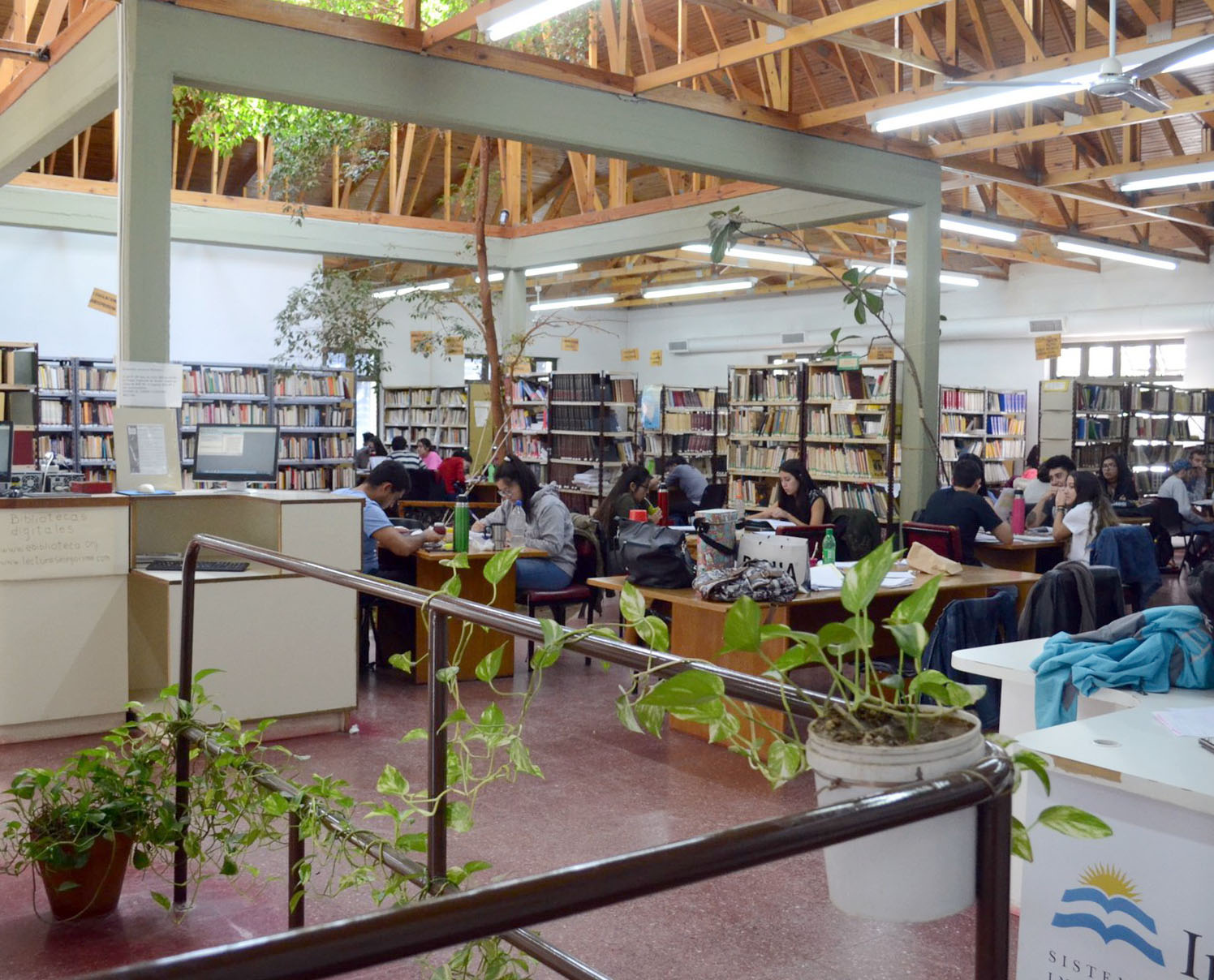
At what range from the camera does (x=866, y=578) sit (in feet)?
4.09

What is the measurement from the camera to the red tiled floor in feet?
9.62

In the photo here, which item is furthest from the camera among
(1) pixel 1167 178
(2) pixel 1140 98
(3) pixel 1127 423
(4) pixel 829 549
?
(3) pixel 1127 423

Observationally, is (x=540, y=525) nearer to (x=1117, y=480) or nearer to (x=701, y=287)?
(x=1117, y=480)

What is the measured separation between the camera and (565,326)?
22266mm

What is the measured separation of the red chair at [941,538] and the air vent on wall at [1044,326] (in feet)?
34.4

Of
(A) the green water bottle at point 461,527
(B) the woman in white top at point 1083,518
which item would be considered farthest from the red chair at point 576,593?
(B) the woman in white top at point 1083,518

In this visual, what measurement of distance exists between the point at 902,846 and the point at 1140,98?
586 centimetres

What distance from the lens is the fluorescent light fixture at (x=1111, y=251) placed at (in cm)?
1240

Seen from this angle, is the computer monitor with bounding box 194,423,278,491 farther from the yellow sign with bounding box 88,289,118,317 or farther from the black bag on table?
the black bag on table

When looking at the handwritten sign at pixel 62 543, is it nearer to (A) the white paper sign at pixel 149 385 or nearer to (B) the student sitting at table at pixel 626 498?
(A) the white paper sign at pixel 149 385

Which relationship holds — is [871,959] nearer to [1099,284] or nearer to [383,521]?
[383,521]

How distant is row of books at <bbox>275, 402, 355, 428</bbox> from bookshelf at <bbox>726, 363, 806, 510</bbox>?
506 cm

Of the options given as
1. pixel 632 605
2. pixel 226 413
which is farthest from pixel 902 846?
pixel 226 413

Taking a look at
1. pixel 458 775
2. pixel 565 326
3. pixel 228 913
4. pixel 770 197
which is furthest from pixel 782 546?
pixel 565 326
